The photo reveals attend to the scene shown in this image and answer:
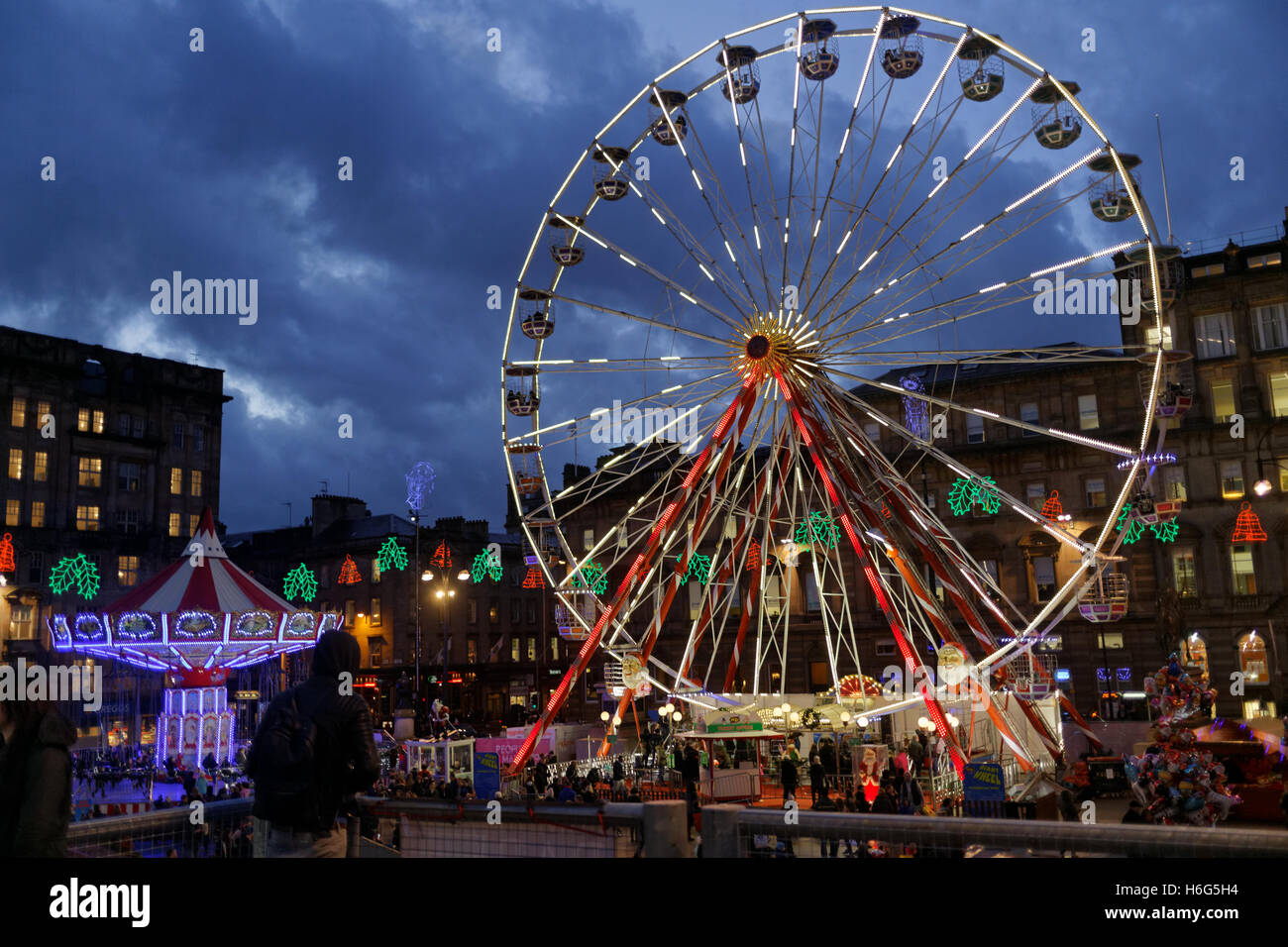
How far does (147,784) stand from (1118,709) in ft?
132

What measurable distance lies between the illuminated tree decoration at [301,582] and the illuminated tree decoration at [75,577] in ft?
35.8

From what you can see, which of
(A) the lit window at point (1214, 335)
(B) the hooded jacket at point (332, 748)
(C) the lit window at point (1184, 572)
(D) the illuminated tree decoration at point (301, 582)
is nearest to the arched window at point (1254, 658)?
(C) the lit window at point (1184, 572)

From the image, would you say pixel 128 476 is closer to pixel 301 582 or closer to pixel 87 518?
pixel 87 518

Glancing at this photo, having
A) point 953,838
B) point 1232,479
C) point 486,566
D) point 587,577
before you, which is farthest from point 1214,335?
point 953,838

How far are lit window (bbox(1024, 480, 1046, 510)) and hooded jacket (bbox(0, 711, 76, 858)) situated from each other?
54.2m

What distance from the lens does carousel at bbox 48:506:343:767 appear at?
146 feet

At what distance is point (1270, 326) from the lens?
50.7 metres

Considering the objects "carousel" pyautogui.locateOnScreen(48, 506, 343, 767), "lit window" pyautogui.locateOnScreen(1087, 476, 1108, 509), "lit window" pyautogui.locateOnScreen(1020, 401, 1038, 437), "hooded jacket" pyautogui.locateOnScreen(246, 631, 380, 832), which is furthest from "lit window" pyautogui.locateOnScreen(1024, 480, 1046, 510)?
"hooded jacket" pyautogui.locateOnScreen(246, 631, 380, 832)

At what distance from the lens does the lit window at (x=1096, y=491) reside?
179 feet

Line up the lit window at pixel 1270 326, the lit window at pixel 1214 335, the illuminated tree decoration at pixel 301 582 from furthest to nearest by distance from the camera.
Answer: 1. the illuminated tree decoration at pixel 301 582
2. the lit window at pixel 1214 335
3. the lit window at pixel 1270 326

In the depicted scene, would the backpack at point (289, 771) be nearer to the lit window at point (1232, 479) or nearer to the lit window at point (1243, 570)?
the lit window at point (1243, 570)

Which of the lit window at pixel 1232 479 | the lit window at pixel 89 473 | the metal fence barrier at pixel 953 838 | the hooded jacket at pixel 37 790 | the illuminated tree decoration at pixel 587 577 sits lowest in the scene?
the metal fence barrier at pixel 953 838

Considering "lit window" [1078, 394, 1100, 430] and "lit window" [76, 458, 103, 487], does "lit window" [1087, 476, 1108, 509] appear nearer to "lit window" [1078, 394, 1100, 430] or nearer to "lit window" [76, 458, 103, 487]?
"lit window" [1078, 394, 1100, 430]
